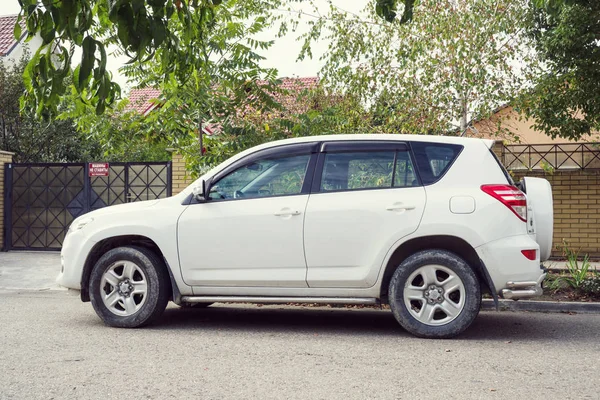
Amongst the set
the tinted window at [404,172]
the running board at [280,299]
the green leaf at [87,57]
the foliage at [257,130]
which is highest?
the foliage at [257,130]

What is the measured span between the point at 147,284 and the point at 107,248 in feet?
2.27

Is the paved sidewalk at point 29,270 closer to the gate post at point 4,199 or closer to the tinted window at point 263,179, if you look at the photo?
the gate post at point 4,199

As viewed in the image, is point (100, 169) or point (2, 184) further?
point (2, 184)

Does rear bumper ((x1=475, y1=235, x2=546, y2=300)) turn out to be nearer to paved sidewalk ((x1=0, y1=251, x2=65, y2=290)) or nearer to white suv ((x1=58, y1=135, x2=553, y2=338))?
white suv ((x1=58, y1=135, x2=553, y2=338))

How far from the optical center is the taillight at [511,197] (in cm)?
676

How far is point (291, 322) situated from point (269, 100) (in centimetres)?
386

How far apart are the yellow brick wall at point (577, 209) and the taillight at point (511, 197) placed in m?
7.20

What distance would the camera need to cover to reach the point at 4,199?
16.5 meters

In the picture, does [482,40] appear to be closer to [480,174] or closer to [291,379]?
[480,174]

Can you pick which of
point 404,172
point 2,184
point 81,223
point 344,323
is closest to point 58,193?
point 2,184

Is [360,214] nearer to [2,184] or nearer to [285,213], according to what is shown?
[285,213]

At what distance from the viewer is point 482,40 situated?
1219 centimetres

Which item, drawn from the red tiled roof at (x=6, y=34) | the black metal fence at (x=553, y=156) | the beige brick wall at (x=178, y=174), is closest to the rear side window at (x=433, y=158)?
the black metal fence at (x=553, y=156)

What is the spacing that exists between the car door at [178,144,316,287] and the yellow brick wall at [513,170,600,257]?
7492 mm
